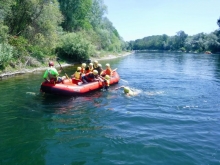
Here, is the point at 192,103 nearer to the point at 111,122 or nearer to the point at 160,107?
the point at 160,107

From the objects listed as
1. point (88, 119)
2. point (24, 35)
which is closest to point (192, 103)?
point (88, 119)

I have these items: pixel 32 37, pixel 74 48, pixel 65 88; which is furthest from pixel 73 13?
pixel 65 88

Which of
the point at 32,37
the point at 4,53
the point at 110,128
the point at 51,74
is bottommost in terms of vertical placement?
the point at 110,128

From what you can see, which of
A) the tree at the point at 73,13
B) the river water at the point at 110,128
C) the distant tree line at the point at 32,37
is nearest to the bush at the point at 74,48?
the distant tree line at the point at 32,37

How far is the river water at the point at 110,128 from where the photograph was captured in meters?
5.44

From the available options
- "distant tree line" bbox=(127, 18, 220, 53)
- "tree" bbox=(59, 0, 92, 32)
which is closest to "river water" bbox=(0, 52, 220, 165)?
"tree" bbox=(59, 0, 92, 32)

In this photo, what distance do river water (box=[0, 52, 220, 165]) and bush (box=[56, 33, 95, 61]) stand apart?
655 inches

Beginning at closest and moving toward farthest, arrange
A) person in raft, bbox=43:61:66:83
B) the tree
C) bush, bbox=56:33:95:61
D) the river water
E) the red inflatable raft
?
the river water, person in raft, bbox=43:61:66:83, the red inflatable raft, bush, bbox=56:33:95:61, the tree

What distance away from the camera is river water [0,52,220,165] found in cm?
544

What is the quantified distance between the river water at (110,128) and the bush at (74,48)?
16649 mm

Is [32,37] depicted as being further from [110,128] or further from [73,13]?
[73,13]

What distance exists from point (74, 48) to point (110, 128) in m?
21.5

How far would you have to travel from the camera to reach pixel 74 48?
2748cm

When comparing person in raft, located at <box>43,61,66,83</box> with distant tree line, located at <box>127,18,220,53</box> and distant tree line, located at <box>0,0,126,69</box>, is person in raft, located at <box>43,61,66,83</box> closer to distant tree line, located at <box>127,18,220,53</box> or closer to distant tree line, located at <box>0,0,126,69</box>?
distant tree line, located at <box>0,0,126,69</box>
